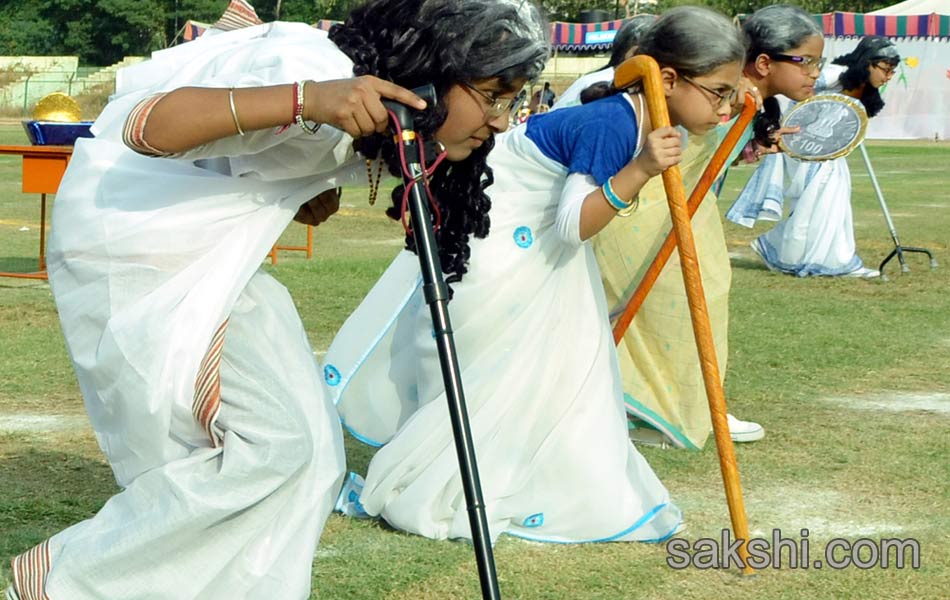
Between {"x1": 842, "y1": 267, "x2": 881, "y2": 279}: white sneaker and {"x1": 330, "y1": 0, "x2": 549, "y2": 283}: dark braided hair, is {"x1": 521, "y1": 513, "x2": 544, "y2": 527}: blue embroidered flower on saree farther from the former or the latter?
{"x1": 842, "y1": 267, "x2": 881, "y2": 279}: white sneaker

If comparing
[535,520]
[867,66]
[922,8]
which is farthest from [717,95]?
[922,8]

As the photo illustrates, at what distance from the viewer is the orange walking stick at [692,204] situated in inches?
178

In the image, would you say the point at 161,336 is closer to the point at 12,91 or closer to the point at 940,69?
the point at 940,69

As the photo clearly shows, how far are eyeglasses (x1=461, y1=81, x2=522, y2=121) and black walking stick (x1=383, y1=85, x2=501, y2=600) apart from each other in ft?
0.80

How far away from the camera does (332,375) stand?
448cm

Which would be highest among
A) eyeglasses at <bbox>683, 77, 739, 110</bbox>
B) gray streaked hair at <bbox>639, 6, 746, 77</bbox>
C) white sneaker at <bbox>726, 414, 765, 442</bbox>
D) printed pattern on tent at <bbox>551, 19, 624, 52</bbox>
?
gray streaked hair at <bbox>639, 6, 746, 77</bbox>

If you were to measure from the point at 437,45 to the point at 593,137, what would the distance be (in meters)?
1.34

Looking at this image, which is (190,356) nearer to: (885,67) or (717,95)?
(717,95)

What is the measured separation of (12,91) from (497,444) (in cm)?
4910

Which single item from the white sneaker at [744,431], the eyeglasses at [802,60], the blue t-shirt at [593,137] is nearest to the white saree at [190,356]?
the blue t-shirt at [593,137]

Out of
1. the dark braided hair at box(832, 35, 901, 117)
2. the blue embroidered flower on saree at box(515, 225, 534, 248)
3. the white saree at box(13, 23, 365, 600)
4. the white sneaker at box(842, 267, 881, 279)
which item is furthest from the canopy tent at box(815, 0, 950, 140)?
the white saree at box(13, 23, 365, 600)

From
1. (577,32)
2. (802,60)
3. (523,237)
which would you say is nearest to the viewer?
(523,237)

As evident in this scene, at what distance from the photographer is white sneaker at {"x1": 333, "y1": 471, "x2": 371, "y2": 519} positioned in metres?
4.16

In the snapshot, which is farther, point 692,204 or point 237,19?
point 692,204
